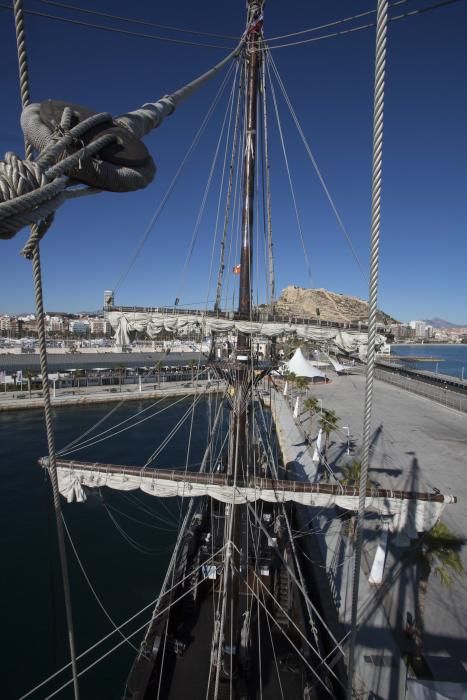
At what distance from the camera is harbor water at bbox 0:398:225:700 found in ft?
27.8

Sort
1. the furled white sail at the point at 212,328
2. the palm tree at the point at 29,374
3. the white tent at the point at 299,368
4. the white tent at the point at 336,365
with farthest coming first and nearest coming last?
the palm tree at the point at 29,374 < the white tent at the point at 299,368 < the white tent at the point at 336,365 < the furled white sail at the point at 212,328

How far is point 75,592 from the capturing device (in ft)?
35.1

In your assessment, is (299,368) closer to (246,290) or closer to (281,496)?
(246,290)

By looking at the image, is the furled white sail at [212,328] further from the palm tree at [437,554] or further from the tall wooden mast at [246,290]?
the palm tree at [437,554]

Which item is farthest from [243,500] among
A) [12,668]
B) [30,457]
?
[30,457]

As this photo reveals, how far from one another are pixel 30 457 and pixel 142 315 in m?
19.3

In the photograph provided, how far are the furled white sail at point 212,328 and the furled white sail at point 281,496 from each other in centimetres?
335

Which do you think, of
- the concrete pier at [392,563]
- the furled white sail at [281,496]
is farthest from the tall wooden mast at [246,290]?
the concrete pier at [392,563]

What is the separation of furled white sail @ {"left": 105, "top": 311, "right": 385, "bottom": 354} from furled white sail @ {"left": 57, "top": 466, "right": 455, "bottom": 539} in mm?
3354

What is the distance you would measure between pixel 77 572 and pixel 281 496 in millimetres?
8324

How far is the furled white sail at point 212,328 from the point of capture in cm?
886

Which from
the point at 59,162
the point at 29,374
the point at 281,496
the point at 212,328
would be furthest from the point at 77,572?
the point at 29,374

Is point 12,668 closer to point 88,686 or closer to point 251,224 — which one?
point 88,686

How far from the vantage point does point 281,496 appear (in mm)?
7934
